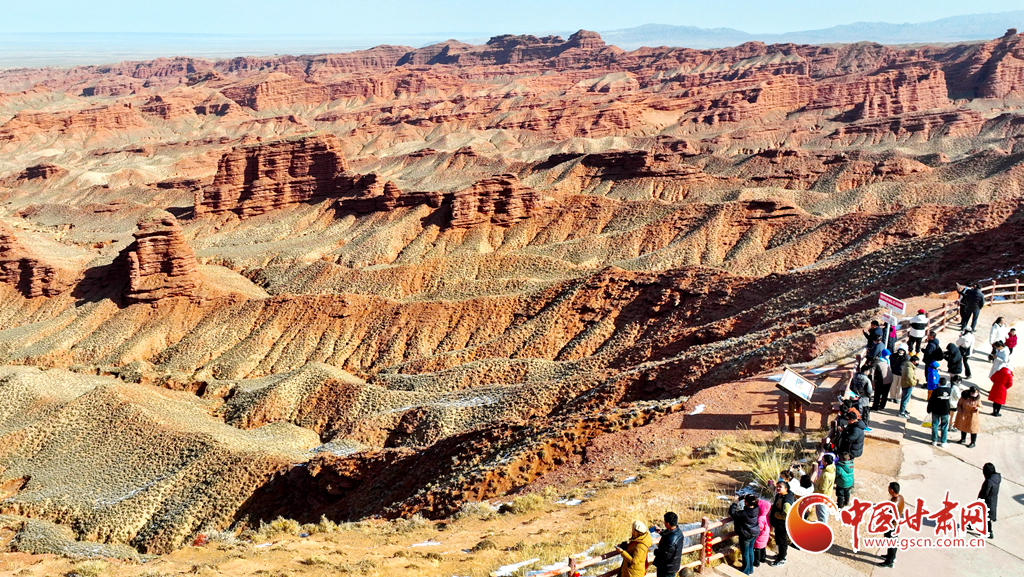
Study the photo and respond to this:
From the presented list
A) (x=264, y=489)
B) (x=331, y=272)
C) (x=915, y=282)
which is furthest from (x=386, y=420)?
(x=331, y=272)

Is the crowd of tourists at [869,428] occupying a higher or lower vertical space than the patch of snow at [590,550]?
higher

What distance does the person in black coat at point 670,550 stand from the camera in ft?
36.1

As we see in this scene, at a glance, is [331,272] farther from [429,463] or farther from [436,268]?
[429,463]

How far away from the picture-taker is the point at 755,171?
322 feet

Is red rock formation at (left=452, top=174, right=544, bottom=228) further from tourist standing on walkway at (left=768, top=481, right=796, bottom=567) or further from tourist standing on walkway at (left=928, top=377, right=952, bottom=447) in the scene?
tourist standing on walkway at (left=768, top=481, right=796, bottom=567)

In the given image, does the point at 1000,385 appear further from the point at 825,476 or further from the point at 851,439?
the point at 825,476

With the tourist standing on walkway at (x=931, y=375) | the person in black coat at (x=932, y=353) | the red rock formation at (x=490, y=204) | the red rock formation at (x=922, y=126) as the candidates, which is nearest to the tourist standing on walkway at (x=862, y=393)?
the tourist standing on walkway at (x=931, y=375)

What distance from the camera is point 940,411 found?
15.8m

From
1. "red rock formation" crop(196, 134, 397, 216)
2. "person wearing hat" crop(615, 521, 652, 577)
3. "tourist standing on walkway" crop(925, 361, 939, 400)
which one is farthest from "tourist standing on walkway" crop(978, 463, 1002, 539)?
"red rock formation" crop(196, 134, 397, 216)

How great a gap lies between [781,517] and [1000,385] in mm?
8465

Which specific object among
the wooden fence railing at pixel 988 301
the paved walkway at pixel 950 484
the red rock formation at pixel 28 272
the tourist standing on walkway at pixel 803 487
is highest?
the wooden fence railing at pixel 988 301

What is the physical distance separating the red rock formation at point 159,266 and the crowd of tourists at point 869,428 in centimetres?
4572

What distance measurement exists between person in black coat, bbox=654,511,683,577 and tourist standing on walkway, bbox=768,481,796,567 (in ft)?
7.45

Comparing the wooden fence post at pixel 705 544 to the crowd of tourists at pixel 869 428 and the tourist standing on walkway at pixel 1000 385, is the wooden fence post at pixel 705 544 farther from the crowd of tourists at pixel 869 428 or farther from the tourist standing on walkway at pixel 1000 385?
the tourist standing on walkway at pixel 1000 385
